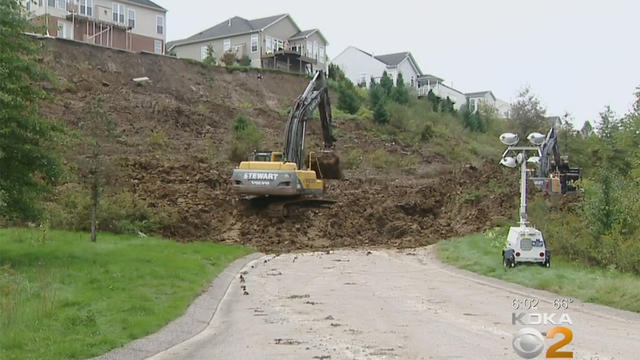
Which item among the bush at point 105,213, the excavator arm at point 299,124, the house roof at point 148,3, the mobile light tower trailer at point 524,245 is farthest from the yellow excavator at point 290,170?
the house roof at point 148,3

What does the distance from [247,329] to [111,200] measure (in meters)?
17.5

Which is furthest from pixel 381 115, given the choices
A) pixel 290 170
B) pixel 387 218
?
pixel 290 170

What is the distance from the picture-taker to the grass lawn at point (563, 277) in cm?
1470

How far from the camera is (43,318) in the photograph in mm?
11609

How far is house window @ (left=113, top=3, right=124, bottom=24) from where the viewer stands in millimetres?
62000

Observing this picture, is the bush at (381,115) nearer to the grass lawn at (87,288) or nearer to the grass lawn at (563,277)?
the grass lawn at (563,277)

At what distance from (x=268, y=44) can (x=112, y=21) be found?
17.6 meters

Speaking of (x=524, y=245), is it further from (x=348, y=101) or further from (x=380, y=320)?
(x=348, y=101)

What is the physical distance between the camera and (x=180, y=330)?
12.0 meters

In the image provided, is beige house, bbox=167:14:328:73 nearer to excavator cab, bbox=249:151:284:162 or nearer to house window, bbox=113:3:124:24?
house window, bbox=113:3:124:24

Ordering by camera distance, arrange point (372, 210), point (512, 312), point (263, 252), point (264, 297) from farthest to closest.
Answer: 1. point (372, 210)
2. point (263, 252)
3. point (264, 297)
4. point (512, 312)

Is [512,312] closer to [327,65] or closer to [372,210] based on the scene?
[372,210]

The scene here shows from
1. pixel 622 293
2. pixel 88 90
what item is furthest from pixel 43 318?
pixel 88 90

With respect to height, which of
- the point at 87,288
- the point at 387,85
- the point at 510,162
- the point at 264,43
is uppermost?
the point at 264,43
